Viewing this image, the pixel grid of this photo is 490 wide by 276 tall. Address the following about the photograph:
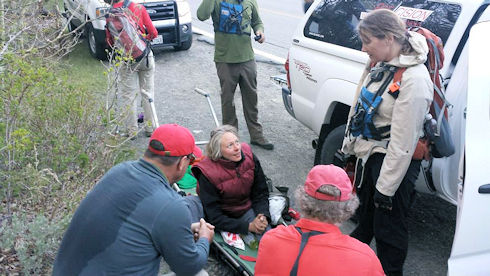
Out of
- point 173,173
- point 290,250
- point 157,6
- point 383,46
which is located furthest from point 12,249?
point 157,6

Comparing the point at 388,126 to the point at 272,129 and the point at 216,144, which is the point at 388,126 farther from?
the point at 272,129

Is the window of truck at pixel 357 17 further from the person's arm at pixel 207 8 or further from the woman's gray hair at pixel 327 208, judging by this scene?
the woman's gray hair at pixel 327 208

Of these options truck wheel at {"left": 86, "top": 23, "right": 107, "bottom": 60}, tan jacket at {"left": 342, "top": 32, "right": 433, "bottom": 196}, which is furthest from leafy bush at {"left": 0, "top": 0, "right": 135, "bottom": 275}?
truck wheel at {"left": 86, "top": 23, "right": 107, "bottom": 60}

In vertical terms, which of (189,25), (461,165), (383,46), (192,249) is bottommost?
(189,25)

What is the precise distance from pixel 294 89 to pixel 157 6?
4.93m

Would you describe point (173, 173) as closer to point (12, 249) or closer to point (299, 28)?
point (12, 249)

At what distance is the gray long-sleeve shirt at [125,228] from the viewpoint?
7.36 ft

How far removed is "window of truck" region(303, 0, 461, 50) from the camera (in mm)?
3602

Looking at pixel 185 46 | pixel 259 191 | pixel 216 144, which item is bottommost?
pixel 185 46

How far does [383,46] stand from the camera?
2.92 metres

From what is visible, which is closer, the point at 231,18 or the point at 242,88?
the point at 231,18

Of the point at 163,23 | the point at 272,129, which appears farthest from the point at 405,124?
the point at 163,23

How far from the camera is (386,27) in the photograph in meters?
2.88

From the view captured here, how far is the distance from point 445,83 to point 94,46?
6959 mm
